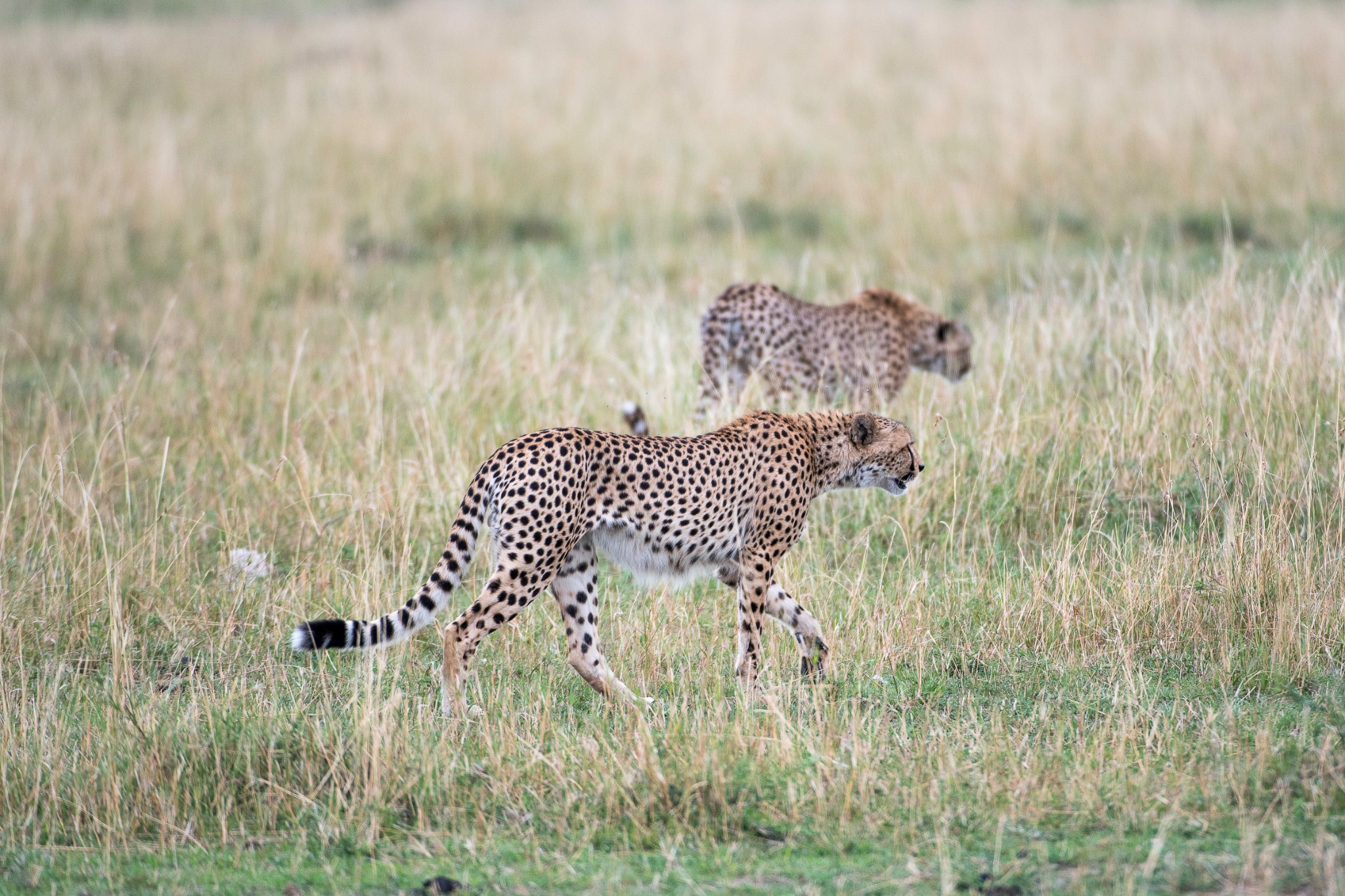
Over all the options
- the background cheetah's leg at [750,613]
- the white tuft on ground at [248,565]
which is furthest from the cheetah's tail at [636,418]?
the white tuft on ground at [248,565]

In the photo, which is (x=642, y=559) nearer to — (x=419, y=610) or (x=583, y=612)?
(x=583, y=612)

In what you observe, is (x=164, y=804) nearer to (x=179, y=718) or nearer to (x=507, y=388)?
(x=179, y=718)

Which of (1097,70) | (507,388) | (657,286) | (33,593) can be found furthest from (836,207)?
(33,593)

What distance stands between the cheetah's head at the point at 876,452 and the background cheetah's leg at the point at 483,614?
1.25 meters

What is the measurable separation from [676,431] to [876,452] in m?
1.57

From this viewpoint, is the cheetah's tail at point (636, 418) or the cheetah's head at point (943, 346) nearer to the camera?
the cheetah's tail at point (636, 418)

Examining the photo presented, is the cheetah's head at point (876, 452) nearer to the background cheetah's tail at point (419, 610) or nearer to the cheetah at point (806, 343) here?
the background cheetah's tail at point (419, 610)

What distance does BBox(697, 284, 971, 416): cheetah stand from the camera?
23.0 ft

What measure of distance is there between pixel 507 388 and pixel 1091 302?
3.29 metres

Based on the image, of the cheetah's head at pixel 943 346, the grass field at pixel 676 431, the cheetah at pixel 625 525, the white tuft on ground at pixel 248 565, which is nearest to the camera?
the grass field at pixel 676 431

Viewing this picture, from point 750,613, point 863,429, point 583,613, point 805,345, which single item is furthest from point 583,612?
point 805,345

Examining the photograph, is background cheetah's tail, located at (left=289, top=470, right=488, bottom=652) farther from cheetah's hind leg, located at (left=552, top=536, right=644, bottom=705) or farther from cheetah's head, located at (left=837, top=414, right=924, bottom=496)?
cheetah's head, located at (left=837, top=414, right=924, bottom=496)

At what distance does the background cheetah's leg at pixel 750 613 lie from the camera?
4660mm

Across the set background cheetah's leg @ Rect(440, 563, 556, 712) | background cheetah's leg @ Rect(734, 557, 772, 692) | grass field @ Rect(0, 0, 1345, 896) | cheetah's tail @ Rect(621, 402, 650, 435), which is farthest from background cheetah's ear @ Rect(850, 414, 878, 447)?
background cheetah's leg @ Rect(440, 563, 556, 712)
